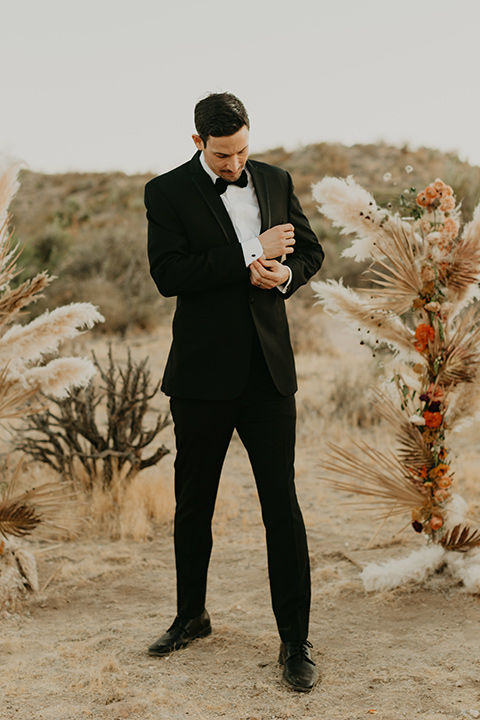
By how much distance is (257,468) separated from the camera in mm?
2986

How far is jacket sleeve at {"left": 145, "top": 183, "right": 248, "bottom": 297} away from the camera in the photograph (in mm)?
2812

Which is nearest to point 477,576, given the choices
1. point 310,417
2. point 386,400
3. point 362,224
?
point 386,400

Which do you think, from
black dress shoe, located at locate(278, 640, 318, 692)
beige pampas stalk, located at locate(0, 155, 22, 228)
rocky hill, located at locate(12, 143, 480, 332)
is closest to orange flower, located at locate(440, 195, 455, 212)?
rocky hill, located at locate(12, 143, 480, 332)

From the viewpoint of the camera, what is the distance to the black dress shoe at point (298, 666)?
9.34ft

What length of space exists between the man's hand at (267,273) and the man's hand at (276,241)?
1.3 inches

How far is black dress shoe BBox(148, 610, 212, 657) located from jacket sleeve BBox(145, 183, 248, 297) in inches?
58.3

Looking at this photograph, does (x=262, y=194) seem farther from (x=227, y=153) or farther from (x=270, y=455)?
(x=270, y=455)

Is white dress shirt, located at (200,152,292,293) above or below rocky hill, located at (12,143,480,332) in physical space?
below

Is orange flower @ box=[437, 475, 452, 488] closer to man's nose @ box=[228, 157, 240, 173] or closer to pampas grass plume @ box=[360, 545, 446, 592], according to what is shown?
pampas grass plume @ box=[360, 545, 446, 592]

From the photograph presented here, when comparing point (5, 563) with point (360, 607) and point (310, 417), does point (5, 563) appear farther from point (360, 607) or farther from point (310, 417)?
point (310, 417)

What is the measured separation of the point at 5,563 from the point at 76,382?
1.04m

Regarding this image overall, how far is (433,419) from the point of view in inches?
148

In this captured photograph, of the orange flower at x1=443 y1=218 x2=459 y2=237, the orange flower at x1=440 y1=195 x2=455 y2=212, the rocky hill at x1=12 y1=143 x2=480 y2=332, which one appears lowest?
the orange flower at x1=443 y1=218 x2=459 y2=237

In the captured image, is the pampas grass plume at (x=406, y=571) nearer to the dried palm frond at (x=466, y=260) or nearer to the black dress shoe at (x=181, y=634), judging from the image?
the black dress shoe at (x=181, y=634)
